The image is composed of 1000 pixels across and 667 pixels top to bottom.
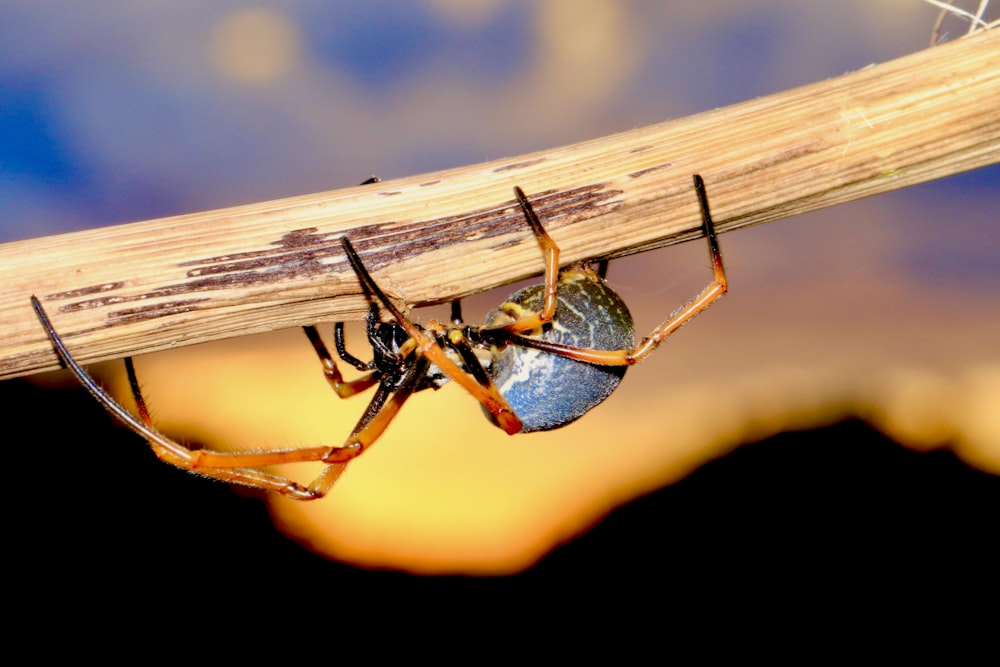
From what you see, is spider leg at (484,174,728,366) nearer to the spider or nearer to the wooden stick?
the spider

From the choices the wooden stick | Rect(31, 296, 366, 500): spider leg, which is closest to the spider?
Rect(31, 296, 366, 500): spider leg

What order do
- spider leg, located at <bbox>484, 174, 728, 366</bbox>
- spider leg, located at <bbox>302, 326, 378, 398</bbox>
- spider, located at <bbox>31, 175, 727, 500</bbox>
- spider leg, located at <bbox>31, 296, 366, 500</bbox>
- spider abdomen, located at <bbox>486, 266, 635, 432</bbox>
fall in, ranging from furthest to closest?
spider leg, located at <bbox>302, 326, 378, 398</bbox>, spider abdomen, located at <bbox>486, 266, 635, 432</bbox>, spider leg, located at <bbox>484, 174, 728, 366</bbox>, spider, located at <bbox>31, 175, 727, 500</bbox>, spider leg, located at <bbox>31, 296, 366, 500</bbox>

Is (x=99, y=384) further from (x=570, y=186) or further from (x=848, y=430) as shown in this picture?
(x=848, y=430)

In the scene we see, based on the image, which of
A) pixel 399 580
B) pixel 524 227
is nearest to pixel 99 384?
pixel 524 227

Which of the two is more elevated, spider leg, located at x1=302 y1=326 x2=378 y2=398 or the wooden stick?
the wooden stick

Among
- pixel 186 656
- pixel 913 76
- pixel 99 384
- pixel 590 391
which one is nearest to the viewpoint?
pixel 913 76

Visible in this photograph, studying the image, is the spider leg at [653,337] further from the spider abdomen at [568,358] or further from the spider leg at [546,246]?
the spider leg at [546,246]

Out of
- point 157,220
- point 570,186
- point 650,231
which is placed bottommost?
point 650,231
